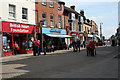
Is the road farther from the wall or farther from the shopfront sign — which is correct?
the shopfront sign

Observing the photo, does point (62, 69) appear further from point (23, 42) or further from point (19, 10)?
point (19, 10)

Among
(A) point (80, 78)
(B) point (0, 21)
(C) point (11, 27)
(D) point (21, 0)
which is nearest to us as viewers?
A: (A) point (80, 78)

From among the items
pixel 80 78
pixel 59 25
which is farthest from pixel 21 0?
pixel 80 78

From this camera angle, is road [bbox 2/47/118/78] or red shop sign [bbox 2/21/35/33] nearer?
road [bbox 2/47/118/78]

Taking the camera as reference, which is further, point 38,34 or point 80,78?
point 38,34

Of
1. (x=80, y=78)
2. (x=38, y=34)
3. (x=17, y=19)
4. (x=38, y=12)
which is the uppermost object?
(x=38, y=12)

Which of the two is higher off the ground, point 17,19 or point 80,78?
point 17,19

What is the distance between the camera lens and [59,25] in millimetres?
27188

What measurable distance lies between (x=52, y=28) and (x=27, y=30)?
5.94m

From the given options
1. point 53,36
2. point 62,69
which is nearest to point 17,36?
point 53,36

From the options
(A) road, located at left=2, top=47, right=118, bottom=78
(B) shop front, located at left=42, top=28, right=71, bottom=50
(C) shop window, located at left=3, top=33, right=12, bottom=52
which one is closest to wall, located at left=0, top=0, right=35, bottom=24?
(C) shop window, located at left=3, top=33, right=12, bottom=52

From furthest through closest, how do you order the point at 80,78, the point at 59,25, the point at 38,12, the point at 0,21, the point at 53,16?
the point at 59,25, the point at 53,16, the point at 38,12, the point at 0,21, the point at 80,78

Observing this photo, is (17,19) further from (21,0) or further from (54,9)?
(54,9)

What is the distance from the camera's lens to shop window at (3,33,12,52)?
53.4 feet
